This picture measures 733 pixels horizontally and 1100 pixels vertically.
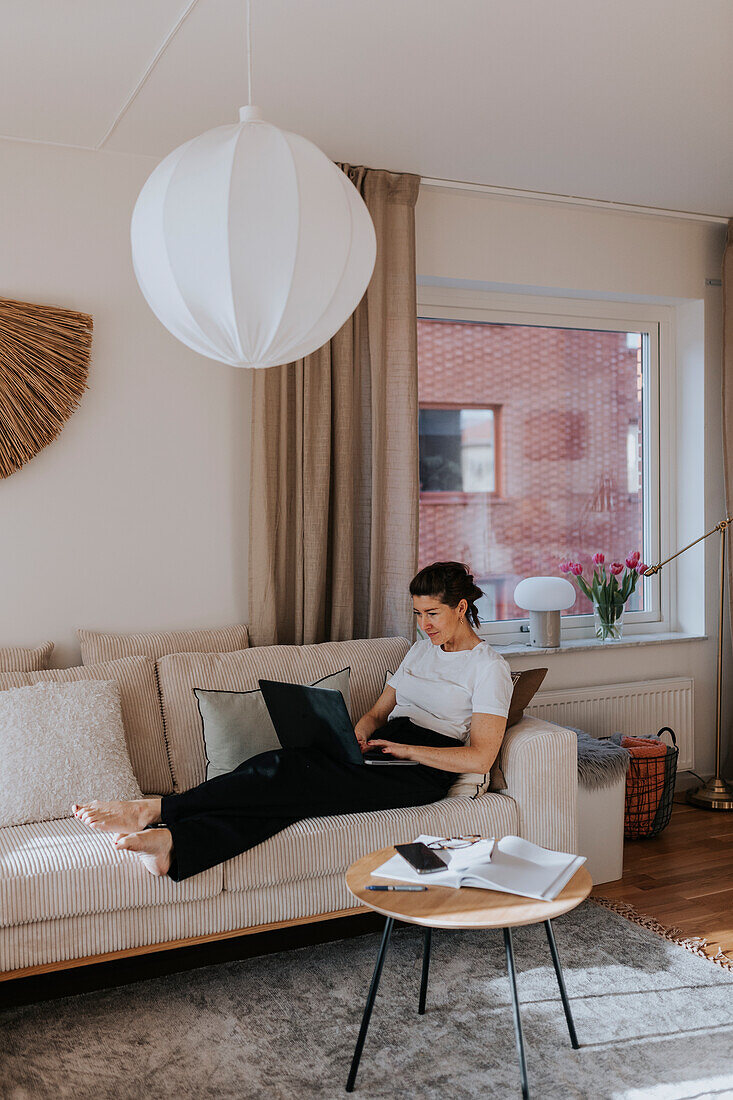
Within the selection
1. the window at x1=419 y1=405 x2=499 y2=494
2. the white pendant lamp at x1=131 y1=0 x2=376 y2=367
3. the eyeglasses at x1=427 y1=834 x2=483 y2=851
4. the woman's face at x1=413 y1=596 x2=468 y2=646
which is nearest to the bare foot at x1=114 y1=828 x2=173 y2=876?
the eyeglasses at x1=427 y1=834 x2=483 y2=851

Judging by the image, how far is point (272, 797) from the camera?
2.71 meters

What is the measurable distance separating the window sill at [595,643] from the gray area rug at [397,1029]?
140 cm

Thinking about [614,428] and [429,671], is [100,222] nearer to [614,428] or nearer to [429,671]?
[429,671]

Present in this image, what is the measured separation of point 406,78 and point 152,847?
230 centimetres

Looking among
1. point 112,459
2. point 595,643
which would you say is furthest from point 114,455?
point 595,643

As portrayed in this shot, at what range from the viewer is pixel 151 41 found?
103 inches

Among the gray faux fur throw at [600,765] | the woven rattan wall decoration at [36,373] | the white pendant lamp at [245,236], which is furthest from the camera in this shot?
the gray faux fur throw at [600,765]

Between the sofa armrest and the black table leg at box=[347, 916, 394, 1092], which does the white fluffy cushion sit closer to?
the black table leg at box=[347, 916, 394, 1092]

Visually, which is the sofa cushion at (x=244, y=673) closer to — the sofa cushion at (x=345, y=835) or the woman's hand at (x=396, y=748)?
the woman's hand at (x=396, y=748)

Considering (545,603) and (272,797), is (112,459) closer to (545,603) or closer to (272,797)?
(272,797)

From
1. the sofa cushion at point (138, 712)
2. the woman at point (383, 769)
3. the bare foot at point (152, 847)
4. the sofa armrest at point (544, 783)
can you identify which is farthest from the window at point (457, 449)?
the bare foot at point (152, 847)

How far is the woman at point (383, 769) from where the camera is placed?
2.57 metres

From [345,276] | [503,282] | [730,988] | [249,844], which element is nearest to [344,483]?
[503,282]

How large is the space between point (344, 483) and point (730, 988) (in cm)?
206
